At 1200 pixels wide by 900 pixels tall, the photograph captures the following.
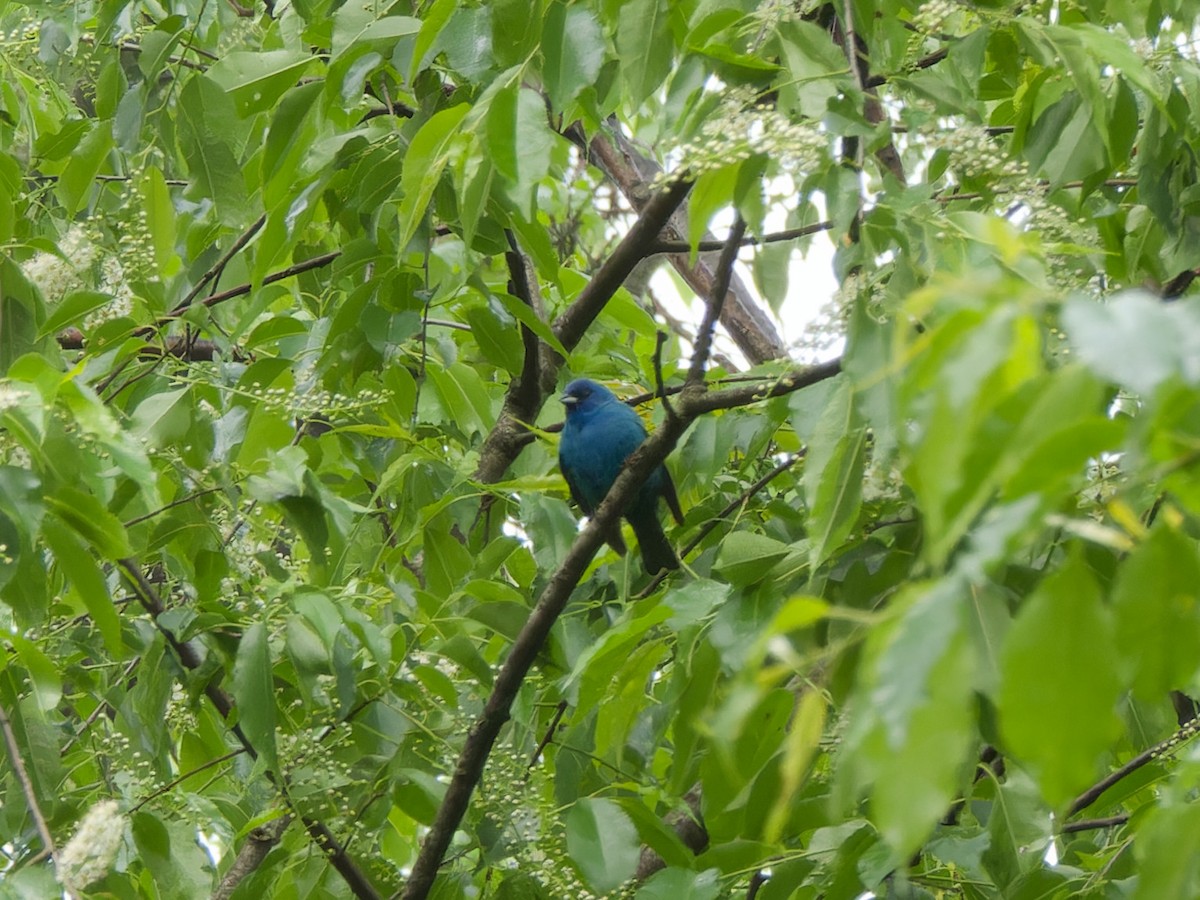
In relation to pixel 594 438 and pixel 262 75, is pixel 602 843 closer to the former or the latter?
pixel 262 75

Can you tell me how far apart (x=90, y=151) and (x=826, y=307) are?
1783 mm

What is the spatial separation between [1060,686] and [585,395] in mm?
4416

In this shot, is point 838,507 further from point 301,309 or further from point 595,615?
point 301,309

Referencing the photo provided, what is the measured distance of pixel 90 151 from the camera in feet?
9.89

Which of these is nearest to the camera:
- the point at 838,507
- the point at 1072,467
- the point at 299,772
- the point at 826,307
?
the point at 1072,467

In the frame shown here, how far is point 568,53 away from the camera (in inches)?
86.0

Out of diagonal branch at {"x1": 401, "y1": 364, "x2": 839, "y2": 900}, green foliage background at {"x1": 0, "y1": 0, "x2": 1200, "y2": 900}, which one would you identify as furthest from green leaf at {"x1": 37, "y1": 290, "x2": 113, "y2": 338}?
diagonal branch at {"x1": 401, "y1": 364, "x2": 839, "y2": 900}

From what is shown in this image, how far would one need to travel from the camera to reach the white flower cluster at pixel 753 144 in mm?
1843

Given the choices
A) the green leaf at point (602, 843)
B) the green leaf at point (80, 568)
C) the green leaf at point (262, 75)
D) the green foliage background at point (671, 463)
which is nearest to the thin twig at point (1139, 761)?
the green foliage background at point (671, 463)

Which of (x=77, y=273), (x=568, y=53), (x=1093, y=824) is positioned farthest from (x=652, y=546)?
(x=568, y=53)

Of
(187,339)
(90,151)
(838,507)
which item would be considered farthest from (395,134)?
(838,507)

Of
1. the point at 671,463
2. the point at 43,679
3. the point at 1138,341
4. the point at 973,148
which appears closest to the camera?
the point at 1138,341

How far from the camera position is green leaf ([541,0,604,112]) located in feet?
7.11

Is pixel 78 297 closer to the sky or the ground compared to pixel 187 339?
closer to the sky
